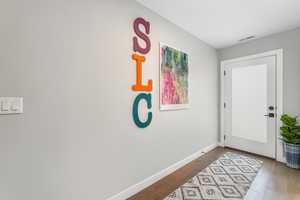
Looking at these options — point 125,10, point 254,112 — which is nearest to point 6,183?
point 125,10

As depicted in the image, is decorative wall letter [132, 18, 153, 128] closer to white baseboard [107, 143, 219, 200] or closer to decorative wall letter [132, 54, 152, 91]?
decorative wall letter [132, 54, 152, 91]

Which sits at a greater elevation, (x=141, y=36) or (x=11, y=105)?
(x=141, y=36)

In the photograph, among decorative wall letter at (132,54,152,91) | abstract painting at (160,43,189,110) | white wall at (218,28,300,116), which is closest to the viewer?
decorative wall letter at (132,54,152,91)

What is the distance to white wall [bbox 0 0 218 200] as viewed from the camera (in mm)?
1058

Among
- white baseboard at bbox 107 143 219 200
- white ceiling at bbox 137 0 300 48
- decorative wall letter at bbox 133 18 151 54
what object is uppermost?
white ceiling at bbox 137 0 300 48

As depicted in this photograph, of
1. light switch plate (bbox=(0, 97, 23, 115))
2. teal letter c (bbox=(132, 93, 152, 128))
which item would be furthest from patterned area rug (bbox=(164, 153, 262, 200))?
light switch plate (bbox=(0, 97, 23, 115))

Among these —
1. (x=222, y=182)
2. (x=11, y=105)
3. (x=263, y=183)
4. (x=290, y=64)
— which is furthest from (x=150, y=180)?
(x=290, y=64)

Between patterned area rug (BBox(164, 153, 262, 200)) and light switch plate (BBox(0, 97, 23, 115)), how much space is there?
1.77 m

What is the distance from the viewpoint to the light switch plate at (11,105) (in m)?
1.00

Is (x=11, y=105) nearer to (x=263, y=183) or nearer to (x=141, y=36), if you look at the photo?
(x=141, y=36)

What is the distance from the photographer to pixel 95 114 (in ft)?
4.82

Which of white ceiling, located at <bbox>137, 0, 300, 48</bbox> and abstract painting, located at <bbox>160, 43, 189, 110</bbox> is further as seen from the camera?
abstract painting, located at <bbox>160, 43, 189, 110</bbox>

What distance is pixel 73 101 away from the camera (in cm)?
133

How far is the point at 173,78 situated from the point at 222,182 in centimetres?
171
